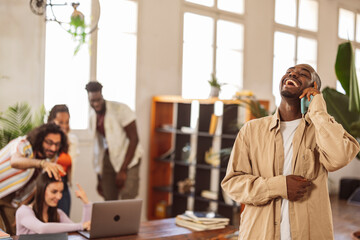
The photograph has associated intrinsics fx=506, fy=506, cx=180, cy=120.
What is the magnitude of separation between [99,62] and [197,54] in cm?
182

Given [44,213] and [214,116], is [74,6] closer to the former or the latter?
[44,213]

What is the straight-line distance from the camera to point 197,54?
8.05 meters

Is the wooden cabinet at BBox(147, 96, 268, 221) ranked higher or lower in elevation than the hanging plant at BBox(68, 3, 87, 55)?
lower

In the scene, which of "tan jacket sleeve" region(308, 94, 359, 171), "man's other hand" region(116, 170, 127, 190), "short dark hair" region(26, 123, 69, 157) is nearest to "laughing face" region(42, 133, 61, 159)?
"short dark hair" region(26, 123, 69, 157)

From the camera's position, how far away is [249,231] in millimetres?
2418

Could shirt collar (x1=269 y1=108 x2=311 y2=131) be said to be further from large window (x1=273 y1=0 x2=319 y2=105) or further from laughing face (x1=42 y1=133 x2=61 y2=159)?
large window (x1=273 y1=0 x2=319 y2=105)

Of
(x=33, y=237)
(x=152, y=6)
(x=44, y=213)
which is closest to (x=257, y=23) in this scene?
(x=152, y=6)

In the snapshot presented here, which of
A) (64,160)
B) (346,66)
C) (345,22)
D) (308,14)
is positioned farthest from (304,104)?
(345,22)

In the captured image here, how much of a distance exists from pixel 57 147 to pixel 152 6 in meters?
3.39

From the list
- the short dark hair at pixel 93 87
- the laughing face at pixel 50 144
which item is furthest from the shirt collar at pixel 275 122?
the short dark hair at pixel 93 87

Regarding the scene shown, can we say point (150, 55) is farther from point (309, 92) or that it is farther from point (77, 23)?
point (309, 92)

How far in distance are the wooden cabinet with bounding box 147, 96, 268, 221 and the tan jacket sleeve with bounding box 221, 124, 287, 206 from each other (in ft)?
12.7

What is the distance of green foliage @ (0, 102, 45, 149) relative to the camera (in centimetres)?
523

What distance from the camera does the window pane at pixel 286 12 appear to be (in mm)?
9492
